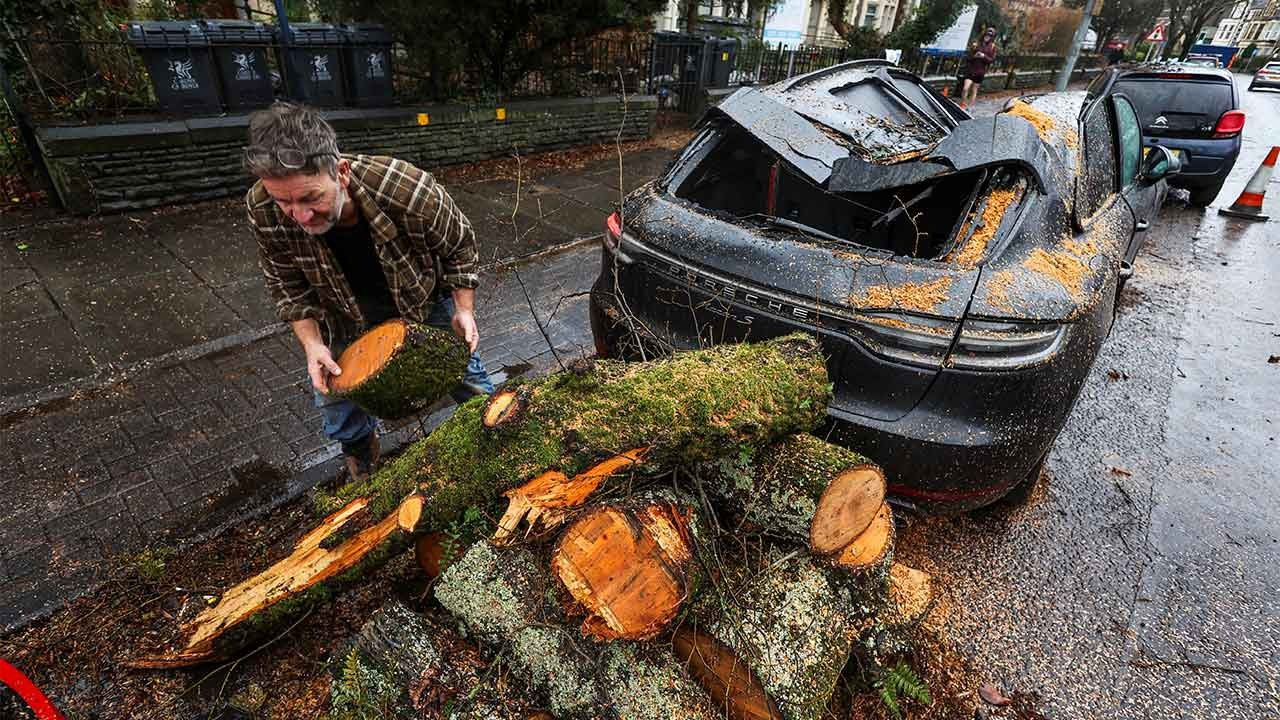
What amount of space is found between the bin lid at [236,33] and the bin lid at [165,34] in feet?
0.29

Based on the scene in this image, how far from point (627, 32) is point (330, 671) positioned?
888cm

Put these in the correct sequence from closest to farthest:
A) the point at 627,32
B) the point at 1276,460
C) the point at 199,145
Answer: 1. the point at 1276,460
2. the point at 199,145
3. the point at 627,32

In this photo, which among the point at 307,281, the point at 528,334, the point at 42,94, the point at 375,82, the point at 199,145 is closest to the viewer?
the point at 307,281

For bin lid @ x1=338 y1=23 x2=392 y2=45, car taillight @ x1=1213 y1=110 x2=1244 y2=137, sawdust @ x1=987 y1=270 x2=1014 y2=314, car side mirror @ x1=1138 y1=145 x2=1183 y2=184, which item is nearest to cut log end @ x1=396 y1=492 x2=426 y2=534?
sawdust @ x1=987 y1=270 x2=1014 y2=314

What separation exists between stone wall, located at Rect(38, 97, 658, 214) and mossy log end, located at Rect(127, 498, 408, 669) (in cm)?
547

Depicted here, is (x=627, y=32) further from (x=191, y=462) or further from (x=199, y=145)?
(x=191, y=462)

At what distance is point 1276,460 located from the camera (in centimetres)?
346

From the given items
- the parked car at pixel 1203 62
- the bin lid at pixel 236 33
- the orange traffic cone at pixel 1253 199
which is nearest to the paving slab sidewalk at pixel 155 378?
the bin lid at pixel 236 33

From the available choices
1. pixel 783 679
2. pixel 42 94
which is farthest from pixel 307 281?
pixel 42 94

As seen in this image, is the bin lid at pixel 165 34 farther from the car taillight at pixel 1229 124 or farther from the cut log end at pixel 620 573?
the car taillight at pixel 1229 124

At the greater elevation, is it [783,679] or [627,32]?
[627,32]

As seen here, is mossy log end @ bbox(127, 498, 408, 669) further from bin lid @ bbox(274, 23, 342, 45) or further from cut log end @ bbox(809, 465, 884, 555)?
bin lid @ bbox(274, 23, 342, 45)

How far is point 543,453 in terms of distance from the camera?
1749mm

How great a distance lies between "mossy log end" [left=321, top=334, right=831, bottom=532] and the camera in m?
1.75
